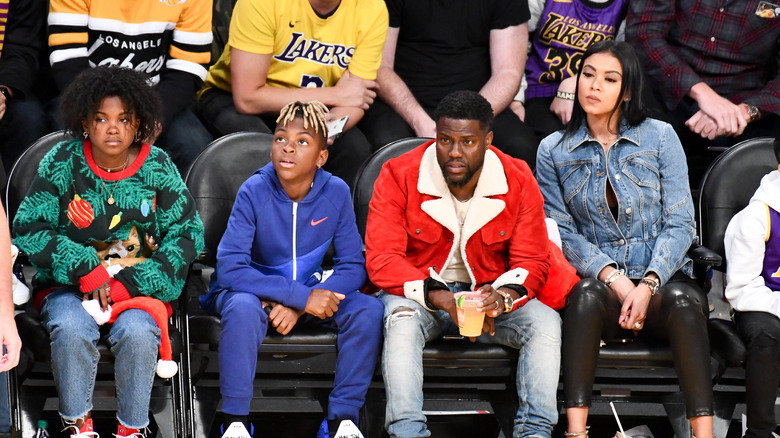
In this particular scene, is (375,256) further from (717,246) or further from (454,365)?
(717,246)

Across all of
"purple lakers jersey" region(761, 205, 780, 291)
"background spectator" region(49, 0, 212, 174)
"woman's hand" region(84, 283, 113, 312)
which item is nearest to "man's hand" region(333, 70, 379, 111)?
"background spectator" region(49, 0, 212, 174)

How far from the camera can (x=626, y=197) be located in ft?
13.2

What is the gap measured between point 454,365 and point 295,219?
2.51 feet

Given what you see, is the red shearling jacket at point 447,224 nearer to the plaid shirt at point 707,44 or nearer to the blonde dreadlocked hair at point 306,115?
the blonde dreadlocked hair at point 306,115

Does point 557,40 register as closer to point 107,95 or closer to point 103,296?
point 107,95

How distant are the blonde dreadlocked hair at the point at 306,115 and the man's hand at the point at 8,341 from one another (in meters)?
1.34

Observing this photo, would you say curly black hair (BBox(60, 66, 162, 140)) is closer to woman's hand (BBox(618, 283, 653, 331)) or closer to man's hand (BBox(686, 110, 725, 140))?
woman's hand (BBox(618, 283, 653, 331))

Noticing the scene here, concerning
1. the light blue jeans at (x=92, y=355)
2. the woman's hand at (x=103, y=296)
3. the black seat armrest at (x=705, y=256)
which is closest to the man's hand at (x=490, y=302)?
the black seat armrest at (x=705, y=256)

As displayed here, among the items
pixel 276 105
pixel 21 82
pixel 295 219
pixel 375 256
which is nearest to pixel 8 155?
pixel 21 82

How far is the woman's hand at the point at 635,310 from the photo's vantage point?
3705 millimetres

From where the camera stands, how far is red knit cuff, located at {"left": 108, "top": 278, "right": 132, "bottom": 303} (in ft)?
11.5

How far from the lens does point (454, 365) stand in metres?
3.62

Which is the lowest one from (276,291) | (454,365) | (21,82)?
(454,365)

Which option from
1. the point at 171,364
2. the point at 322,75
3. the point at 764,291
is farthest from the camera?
the point at 322,75
